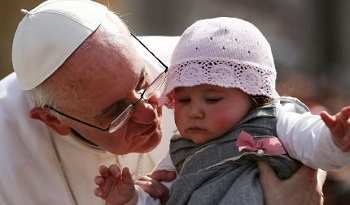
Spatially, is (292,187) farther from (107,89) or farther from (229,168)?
(107,89)

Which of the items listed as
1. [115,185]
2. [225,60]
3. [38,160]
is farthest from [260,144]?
[38,160]

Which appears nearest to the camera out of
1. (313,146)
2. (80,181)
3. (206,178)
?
(313,146)

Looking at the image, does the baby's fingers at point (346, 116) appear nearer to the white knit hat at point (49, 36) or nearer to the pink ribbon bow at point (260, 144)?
the pink ribbon bow at point (260, 144)

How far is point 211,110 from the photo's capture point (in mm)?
3438

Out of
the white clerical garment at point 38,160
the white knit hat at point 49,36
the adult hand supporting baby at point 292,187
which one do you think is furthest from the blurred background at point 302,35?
the adult hand supporting baby at point 292,187

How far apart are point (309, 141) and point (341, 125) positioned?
0.80 feet

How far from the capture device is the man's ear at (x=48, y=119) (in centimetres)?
402

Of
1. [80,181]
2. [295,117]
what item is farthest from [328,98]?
[295,117]

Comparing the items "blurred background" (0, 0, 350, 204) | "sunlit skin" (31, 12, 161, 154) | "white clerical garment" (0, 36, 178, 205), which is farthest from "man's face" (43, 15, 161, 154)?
"blurred background" (0, 0, 350, 204)

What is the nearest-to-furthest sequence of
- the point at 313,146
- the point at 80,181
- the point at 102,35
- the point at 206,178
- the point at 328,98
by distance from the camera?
1. the point at 313,146
2. the point at 206,178
3. the point at 102,35
4. the point at 80,181
5. the point at 328,98

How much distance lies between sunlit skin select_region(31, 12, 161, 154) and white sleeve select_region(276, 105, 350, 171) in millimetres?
677

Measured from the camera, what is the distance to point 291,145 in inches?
133

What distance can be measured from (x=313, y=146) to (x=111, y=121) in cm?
99

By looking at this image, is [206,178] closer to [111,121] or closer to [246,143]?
[246,143]
